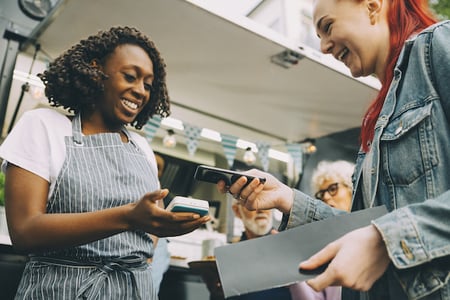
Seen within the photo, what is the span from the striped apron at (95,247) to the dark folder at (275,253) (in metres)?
0.67

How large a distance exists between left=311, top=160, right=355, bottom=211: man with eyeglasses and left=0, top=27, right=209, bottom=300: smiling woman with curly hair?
2.05m

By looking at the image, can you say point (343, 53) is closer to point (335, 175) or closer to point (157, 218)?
point (157, 218)

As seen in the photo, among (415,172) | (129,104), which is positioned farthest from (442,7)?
(415,172)

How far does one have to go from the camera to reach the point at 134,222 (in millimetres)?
1207

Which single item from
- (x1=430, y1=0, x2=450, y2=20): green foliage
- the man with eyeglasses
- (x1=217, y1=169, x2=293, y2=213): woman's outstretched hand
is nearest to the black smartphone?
(x1=217, y1=169, x2=293, y2=213): woman's outstretched hand

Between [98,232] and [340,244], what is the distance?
0.79m

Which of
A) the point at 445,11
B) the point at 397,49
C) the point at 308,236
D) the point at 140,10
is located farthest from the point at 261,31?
the point at 445,11

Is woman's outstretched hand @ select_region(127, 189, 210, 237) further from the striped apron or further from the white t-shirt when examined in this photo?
the white t-shirt

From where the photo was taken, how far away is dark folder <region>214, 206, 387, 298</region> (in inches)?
30.6

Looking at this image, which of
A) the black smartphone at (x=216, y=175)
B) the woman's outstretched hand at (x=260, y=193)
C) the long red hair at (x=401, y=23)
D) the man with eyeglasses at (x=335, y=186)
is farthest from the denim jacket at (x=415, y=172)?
the man with eyeglasses at (x=335, y=186)

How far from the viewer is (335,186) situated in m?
3.44

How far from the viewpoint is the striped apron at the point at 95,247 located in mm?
1300

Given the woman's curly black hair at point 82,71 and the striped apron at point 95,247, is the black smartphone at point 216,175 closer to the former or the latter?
the striped apron at point 95,247

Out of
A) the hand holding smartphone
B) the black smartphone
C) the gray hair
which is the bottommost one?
the hand holding smartphone
